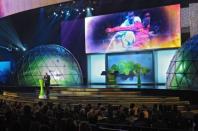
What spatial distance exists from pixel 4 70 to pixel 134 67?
14186mm

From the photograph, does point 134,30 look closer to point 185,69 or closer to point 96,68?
point 96,68

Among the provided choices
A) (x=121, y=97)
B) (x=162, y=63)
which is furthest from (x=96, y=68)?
(x=121, y=97)

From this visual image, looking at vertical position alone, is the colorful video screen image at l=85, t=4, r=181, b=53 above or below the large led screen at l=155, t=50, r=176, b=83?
above

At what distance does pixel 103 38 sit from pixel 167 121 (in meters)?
24.1

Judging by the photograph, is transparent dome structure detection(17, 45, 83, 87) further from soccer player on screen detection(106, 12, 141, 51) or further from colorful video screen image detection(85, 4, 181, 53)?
soccer player on screen detection(106, 12, 141, 51)

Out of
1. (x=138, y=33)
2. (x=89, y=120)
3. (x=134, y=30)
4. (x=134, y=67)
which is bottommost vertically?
(x=89, y=120)

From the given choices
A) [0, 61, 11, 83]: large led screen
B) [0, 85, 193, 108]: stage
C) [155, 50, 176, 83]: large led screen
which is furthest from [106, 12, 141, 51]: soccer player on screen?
[0, 61, 11, 83]: large led screen

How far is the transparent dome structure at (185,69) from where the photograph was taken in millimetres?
20609

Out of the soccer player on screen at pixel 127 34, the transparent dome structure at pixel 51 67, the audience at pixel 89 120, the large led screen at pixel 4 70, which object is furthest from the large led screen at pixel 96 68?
the audience at pixel 89 120

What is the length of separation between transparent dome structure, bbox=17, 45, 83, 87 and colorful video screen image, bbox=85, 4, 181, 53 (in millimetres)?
2170

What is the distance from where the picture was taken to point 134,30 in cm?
3098

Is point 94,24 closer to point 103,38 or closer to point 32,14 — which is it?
point 103,38

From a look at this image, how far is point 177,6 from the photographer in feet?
95.1

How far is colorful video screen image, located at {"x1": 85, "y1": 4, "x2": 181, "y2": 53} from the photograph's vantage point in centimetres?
2920
